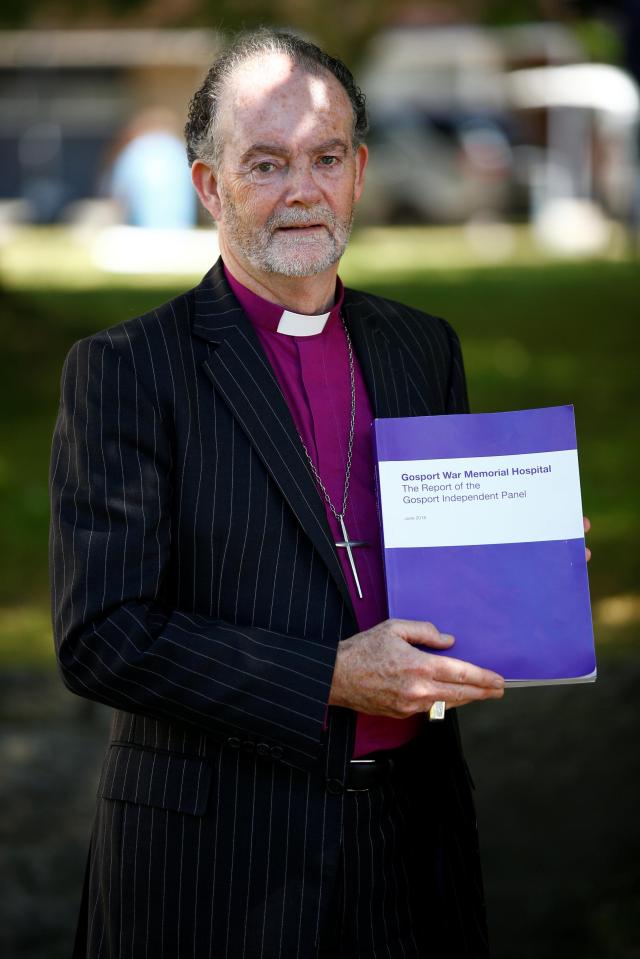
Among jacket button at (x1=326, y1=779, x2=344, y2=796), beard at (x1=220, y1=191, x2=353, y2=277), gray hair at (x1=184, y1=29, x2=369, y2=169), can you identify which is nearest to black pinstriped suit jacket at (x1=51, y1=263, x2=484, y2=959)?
jacket button at (x1=326, y1=779, x2=344, y2=796)

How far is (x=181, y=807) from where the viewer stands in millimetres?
2467

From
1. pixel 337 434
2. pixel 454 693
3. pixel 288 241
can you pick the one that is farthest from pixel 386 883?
pixel 288 241

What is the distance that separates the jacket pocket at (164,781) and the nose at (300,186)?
41.8 inches

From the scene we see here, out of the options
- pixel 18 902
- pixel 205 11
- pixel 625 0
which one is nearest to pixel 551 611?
pixel 625 0

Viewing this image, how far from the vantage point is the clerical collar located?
105 inches

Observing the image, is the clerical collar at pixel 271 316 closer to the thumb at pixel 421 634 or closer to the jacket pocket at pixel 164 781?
the thumb at pixel 421 634

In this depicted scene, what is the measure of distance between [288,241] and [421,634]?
31.1 inches

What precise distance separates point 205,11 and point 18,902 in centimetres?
1537

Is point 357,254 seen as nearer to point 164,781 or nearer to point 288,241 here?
point 288,241

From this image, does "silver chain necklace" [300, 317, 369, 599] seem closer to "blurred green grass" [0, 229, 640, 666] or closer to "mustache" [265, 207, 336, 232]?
"mustache" [265, 207, 336, 232]

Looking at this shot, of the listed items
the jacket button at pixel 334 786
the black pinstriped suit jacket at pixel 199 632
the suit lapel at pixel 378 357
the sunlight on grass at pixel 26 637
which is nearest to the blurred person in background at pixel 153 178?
the sunlight on grass at pixel 26 637

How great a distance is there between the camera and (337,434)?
8.73 feet

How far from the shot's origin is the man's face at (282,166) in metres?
2.54

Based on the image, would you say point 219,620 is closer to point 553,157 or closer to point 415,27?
point 553,157
